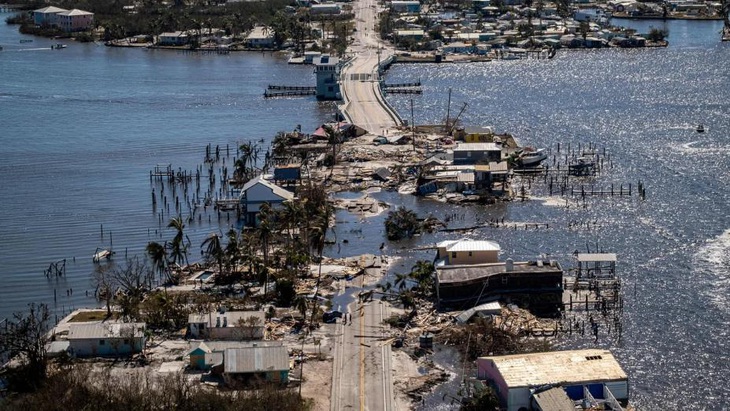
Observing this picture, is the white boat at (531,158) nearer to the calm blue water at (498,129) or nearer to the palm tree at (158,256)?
the calm blue water at (498,129)

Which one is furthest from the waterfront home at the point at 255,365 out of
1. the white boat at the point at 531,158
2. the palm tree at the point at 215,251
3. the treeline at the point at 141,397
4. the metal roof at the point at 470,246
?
the white boat at the point at 531,158

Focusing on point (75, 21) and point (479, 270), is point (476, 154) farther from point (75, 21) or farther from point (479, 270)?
point (75, 21)

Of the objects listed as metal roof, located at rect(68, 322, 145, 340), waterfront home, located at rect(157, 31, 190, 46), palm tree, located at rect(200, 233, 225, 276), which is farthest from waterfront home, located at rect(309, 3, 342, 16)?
metal roof, located at rect(68, 322, 145, 340)

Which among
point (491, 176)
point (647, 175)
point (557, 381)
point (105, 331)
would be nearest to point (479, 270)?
point (557, 381)

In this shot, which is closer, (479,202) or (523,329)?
(523,329)

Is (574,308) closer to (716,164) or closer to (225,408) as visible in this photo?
(225,408)

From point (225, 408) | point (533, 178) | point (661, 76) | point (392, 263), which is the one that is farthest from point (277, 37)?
point (225, 408)

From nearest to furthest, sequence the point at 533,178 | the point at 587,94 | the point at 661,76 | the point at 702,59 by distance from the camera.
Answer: the point at 533,178, the point at 587,94, the point at 661,76, the point at 702,59
